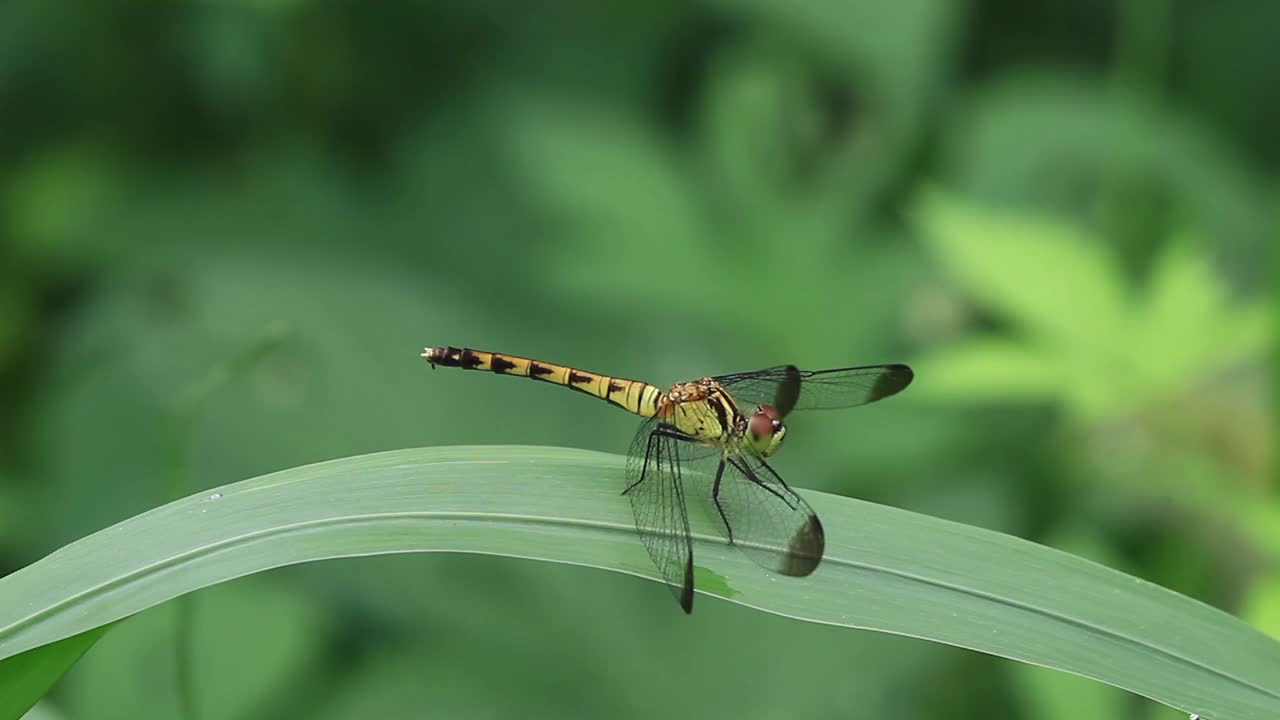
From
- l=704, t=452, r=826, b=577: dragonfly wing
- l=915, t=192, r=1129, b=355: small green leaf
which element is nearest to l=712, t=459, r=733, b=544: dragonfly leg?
l=704, t=452, r=826, b=577: dragonfly wing

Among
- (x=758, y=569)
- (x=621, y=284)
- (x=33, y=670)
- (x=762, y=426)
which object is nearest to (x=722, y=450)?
(x=762, y=426)

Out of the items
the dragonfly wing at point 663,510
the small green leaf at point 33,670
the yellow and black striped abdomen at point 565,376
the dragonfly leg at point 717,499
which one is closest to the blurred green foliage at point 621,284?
the small green leaf at point 33,670

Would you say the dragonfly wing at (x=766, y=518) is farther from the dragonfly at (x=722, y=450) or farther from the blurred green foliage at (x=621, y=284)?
the blurred green foliage at (x=621, y=284)

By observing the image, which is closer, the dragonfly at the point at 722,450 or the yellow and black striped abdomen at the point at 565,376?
the dragonfly at the point at 722,450

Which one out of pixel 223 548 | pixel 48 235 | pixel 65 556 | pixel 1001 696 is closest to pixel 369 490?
pixel 223 548

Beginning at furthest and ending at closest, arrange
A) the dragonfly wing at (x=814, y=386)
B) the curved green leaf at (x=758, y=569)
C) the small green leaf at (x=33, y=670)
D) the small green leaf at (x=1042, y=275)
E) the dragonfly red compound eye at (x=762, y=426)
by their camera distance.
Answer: the small green leaf at (x=1042, y=275) < the dragonfly wing at (x=814, y=386) < the dragonfly red compound eye at (x=762, y=426) < the curved green leaf at (x=758, y=569) < the small green leaf at (x=33, y=670)

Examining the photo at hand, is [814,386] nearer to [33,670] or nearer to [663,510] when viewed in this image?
[663,510]

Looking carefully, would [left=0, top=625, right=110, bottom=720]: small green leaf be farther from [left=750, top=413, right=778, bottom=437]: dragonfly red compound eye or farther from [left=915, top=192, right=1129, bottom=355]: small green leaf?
[left=915, top=192, right=1129, bottom=355]: small green leaf
